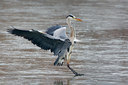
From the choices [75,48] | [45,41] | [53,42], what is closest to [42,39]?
[45,41]

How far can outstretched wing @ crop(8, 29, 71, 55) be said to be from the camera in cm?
935

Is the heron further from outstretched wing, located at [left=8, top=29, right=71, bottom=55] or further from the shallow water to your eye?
the shallow water

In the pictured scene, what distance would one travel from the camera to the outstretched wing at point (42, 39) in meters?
9.35

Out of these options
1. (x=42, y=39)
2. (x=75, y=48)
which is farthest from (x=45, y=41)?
(x=75, y=48)

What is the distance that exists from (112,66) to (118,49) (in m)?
2.08

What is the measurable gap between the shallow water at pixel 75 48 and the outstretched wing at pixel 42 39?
0.51m

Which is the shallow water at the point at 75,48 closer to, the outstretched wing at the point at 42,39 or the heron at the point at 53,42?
the heron at the point at 53,42

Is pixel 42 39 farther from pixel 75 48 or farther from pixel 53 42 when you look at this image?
pixel 75 48

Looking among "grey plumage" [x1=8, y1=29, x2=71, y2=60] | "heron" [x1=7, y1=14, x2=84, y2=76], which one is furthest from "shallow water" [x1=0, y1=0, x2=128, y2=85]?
"grey plumage" [x1=8, y1=29, x2=71, y2=60]

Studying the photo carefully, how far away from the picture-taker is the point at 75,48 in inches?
486

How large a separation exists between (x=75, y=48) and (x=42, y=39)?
2900mm

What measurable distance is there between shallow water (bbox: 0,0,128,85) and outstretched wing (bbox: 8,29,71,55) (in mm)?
506

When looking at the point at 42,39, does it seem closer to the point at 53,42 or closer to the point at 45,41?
the point at 45,41

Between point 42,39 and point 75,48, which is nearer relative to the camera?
point 42,39
